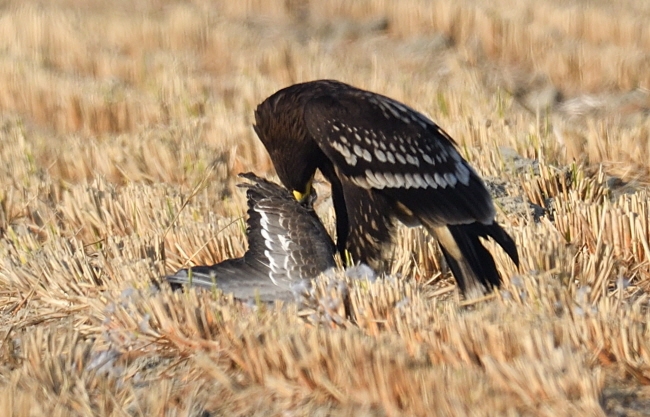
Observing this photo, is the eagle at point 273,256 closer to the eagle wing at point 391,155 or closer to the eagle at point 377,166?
the eagle at point 377,166

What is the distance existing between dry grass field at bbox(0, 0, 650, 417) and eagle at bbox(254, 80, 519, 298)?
0.20m

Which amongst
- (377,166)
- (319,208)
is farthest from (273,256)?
(319,208)

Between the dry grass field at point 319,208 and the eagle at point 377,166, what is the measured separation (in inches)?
7.9

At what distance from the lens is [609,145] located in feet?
22.0

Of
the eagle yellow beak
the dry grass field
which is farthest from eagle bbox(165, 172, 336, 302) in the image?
the dry grass field

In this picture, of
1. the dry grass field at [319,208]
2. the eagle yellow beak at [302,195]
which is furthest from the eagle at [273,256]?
the dry grass field at [319,208]

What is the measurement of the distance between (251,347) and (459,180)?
1.63m

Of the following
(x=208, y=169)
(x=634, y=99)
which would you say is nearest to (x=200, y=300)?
(x=208, y=169)

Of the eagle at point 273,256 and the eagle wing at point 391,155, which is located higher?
the eagle wing at point 391,155

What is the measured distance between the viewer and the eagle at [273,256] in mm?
4395

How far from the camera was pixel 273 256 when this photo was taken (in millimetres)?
4504

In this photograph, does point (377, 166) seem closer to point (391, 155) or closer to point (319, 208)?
point (391, 155)

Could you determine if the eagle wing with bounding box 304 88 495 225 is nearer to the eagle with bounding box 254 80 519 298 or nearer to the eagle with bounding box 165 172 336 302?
the eagle with bounding box 254 80 519 298

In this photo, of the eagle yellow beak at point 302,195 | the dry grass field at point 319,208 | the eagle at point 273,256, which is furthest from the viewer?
the eagle yellow beak at point 302,195
